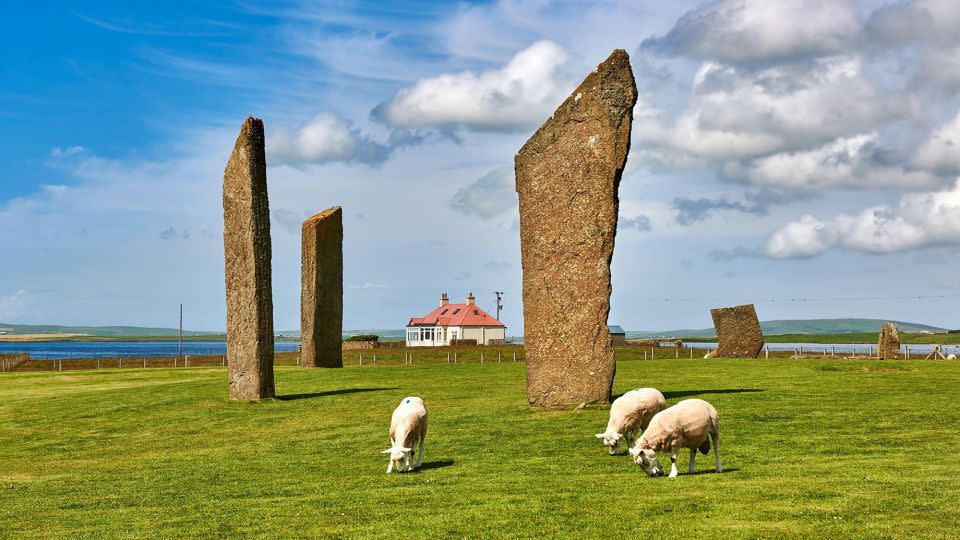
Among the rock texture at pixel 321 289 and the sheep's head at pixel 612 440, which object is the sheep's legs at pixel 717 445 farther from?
the rock texture at pixel 321 289

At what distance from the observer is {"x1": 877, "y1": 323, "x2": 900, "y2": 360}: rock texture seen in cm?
3700

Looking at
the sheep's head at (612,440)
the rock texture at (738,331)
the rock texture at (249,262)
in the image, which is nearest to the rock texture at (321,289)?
the rock texture at (249,262)

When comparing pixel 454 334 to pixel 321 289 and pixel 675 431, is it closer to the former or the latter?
pixel 321 289

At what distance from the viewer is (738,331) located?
39.6m

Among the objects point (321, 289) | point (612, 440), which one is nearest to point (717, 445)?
point (612, 440)

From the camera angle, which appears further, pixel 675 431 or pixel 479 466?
pixel 479 466

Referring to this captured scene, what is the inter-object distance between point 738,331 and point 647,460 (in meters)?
29.4

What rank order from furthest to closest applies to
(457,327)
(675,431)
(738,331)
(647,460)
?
(457,327), (738,331), (647,460), (675,431)

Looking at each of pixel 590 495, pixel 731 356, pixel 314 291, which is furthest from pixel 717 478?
pixel 731 356

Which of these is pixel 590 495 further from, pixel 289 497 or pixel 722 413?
pixel 722 413

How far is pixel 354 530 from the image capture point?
995cm

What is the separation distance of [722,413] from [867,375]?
9138 millimetres

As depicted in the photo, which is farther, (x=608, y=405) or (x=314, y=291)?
(x=314, y=291)

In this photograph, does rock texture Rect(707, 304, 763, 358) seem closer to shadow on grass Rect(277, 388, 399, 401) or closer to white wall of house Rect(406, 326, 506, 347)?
shadow on grass Rect(277, 388, 399, 401)
